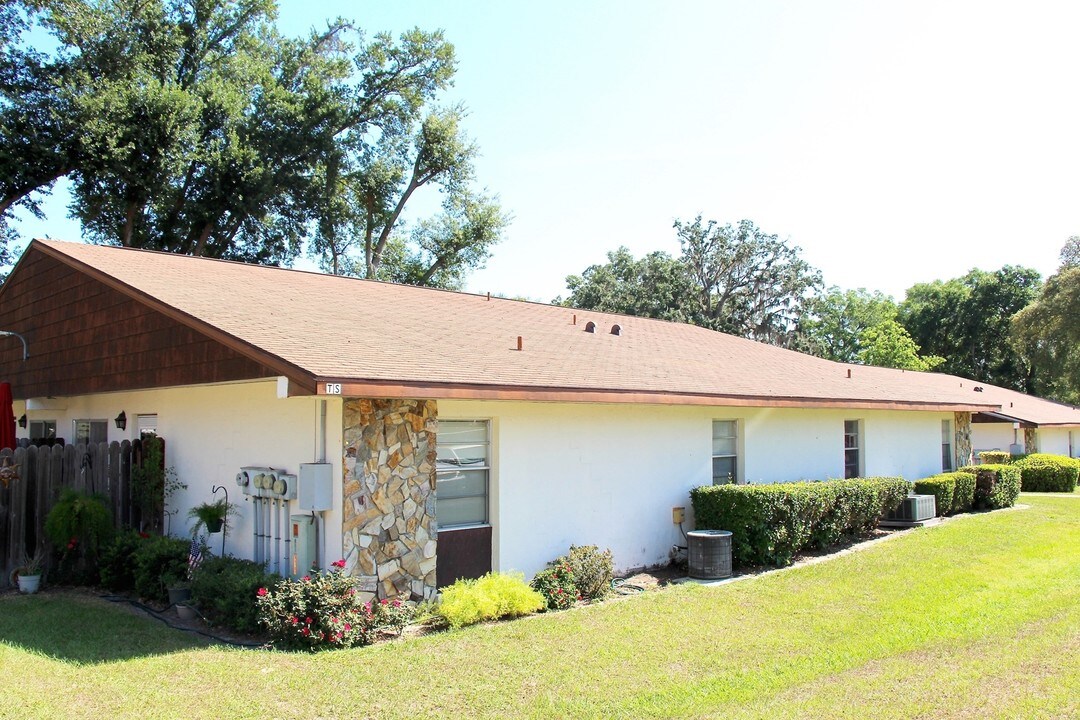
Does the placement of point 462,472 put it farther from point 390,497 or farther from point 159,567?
point 159,567

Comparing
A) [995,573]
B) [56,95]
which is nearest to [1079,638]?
[995,573]

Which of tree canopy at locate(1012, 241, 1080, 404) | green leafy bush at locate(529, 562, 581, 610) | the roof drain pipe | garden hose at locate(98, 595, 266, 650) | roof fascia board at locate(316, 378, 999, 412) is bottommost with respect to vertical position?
garden hose at locate(98, 595, 266, 650)

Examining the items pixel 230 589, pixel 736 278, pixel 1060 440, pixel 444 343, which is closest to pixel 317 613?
pixel 230 589

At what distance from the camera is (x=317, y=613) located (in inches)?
289

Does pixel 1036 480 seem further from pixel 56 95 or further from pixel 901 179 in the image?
pixel 56 95

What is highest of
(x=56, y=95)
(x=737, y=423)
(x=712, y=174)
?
(x=56, y=95)

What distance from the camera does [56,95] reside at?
2433cm

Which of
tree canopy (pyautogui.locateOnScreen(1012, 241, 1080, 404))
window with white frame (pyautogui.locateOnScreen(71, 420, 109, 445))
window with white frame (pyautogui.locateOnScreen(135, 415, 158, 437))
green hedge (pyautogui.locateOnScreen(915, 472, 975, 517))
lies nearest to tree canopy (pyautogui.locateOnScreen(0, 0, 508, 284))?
window with white frame (pyautogui.locateOnScreen(71, 420, 109, 445))

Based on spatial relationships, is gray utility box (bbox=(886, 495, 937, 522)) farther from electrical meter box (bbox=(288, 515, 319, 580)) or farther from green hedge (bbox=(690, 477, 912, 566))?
electrical meter box (bbox=(288, 515, 319, 580))

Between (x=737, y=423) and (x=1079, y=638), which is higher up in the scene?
(x=737, y=423)

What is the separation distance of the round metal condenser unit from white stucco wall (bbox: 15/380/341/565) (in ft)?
16.1

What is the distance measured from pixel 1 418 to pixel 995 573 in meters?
14.4

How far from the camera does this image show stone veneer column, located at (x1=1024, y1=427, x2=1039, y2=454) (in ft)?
94.2

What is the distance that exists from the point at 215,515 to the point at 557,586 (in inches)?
158
